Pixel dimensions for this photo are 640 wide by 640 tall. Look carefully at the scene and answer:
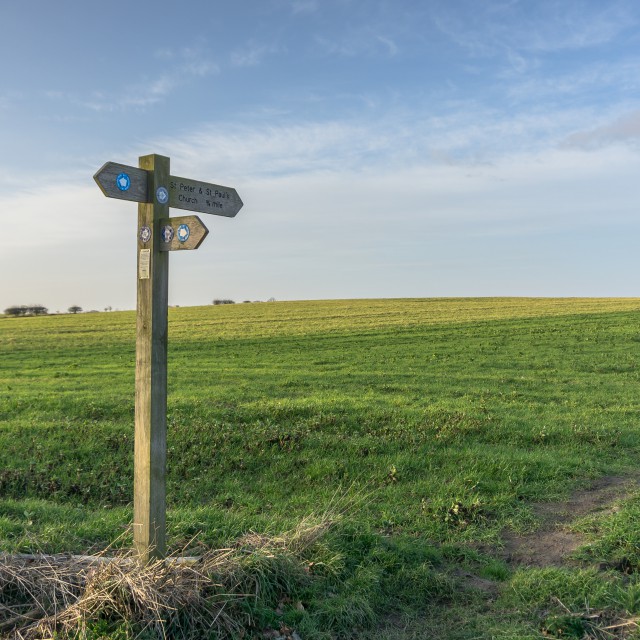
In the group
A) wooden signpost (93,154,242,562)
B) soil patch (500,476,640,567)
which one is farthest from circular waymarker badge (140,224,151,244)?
soil patch (500,476,640,567)

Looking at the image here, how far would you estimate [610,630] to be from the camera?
5.47 meters

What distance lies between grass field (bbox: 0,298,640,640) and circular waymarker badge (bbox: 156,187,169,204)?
335cm

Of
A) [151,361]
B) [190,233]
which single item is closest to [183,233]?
[190,233]

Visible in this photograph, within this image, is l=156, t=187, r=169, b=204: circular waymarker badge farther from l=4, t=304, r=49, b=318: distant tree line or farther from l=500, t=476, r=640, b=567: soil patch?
l=4, t=304, r=49, b=318: distant tree line

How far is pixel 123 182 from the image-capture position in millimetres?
5820

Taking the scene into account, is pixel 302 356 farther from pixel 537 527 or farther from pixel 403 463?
pixel 537 527

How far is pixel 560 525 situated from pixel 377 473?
314 centimetres

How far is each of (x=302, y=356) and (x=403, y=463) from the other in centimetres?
1840

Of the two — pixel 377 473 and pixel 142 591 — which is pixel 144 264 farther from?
pixel 377 473

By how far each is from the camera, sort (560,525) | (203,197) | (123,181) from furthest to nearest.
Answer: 1. (560,525)
2. (203,197)
3. (123,181)

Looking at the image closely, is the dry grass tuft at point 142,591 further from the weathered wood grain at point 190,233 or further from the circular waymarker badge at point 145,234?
the circular waymarker badge at point 145,234

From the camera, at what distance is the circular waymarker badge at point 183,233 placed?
19.3ft

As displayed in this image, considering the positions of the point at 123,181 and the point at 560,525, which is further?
the point at 560,525

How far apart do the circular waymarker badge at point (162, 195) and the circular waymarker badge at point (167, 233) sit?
28cm
